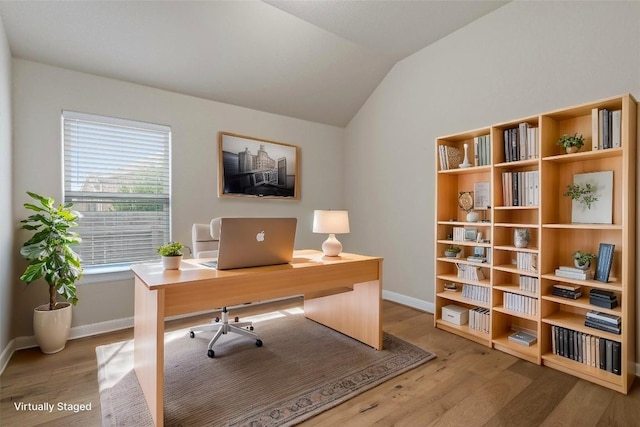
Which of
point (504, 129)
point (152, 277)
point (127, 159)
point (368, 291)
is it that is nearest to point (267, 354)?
point (368, 291)

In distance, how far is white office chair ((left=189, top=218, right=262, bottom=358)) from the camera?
258 cm

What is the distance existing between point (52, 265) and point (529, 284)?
3663 mm

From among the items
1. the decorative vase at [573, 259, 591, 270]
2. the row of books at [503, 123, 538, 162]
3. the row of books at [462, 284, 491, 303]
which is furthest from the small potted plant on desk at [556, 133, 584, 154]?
the row of books at [462, 284, 491, 303]

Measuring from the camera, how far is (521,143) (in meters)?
2.44

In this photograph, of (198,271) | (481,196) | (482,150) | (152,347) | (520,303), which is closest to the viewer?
(152,347)

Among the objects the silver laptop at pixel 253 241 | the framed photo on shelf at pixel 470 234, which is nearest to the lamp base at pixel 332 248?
the silver laptop at pixel 253 241

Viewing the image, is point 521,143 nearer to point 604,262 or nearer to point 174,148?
point 604,262

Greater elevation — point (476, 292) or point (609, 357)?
point (476, 292)

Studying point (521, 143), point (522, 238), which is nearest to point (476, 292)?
point (522, 238)

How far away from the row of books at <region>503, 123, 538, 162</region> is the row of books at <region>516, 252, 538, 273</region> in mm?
759

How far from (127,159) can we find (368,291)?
262 cm

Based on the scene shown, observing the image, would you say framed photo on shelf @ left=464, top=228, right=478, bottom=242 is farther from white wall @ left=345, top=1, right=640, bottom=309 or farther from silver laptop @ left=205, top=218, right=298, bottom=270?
silver laptop @ left=205, top=218, right=298, bottom=270

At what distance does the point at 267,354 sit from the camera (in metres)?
2.39

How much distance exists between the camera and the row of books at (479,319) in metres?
2.63
